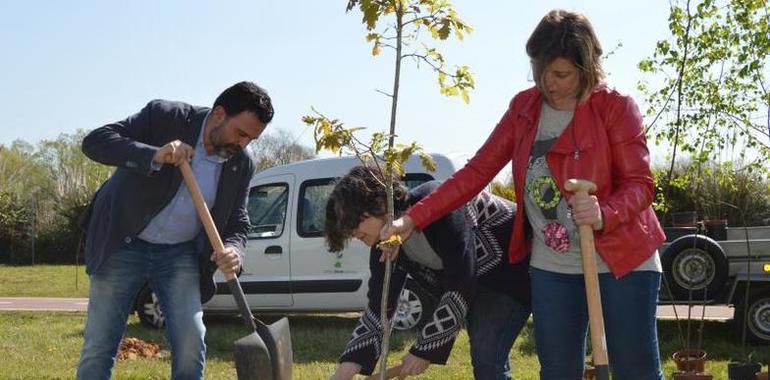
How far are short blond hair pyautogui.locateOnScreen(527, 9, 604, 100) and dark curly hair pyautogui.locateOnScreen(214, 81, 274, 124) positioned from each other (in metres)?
1.15

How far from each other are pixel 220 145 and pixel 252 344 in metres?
0.78

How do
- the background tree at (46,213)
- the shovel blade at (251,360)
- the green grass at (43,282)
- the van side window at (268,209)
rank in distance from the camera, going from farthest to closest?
the background tree at (46,213) → the green grass at (43,282) → the van side window at (268,209) → the shovel blade at (251,360)

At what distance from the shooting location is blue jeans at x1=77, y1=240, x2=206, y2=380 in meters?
3.73

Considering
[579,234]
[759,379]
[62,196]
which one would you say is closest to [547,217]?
[579,234]

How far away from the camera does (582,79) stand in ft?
9.61

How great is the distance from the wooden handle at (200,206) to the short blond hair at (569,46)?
1342 mm

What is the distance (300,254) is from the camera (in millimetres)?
8977

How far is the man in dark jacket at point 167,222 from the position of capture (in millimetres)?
3695

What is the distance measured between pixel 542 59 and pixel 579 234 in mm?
537

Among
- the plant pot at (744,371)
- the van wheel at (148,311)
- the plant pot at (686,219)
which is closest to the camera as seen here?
the plant pot at (744,371)

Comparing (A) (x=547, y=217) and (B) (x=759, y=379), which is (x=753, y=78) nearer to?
(B) (x=759, y=379)

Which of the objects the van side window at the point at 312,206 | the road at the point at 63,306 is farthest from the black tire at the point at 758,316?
the van side window at the point at 312,206

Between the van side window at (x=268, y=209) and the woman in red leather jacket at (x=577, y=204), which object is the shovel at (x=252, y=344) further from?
the van side window at (x=268, y=209)

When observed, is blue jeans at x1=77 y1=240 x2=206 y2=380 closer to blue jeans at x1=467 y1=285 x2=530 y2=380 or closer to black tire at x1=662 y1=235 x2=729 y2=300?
blue jeans at x1=467 y1=285 x2=530 y2=380
